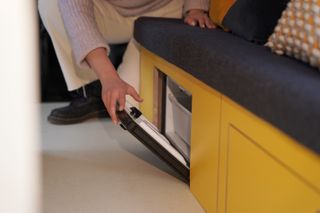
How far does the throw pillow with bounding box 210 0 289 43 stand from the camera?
1030 millimetres

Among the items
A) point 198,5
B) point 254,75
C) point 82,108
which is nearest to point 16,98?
point 254,75

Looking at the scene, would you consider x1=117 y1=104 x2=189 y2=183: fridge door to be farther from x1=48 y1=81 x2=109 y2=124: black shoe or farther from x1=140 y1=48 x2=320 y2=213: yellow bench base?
x1=48 y1=81 x2=109 y2=124: black shoe

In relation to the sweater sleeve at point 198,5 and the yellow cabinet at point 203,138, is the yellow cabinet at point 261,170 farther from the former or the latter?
the sweater sleeve at point 198,5

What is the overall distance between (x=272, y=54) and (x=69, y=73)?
0.93 meters

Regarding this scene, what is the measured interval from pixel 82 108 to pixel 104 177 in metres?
0.57

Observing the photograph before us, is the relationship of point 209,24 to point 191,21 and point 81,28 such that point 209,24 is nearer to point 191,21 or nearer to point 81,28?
point 191,21

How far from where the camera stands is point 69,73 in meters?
1.62

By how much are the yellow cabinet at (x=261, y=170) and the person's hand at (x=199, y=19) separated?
1.51 feet

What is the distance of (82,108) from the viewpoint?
5.74 ft

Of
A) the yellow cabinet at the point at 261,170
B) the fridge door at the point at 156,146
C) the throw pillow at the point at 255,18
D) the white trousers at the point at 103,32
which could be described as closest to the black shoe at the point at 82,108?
the white trousers at the point at 103,32

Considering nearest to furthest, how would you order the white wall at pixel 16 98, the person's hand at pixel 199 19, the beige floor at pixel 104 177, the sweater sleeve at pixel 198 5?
1. the white wall at pixel 16 98
2. the beige floor at pixel 104 177
3. the person's hand at pixel 199 19
4. the sweater sleeve at pixel 198 5

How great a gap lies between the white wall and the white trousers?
1310mm

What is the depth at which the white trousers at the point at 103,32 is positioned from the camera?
5.23 ft

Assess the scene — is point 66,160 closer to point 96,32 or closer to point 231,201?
point 96,32
